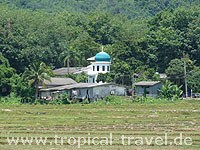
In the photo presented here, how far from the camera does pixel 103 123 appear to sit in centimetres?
4844

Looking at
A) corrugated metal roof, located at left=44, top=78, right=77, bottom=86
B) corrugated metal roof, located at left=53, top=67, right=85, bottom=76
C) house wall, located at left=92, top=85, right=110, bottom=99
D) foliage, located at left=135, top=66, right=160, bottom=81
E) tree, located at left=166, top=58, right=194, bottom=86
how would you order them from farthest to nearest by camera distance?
corrugated metal roof, located at left=53, top=67, right=85, bottom=76 < foliage, located at left=135, top=66, right=160, bottom=81 < tree, located at left=166, top=58, right=194, bottom=86 < corrugated metal roof, located at left=44, top=78, right=77, bottom=86 < house wall, located at left=92, top=85, right=110, bottom=99

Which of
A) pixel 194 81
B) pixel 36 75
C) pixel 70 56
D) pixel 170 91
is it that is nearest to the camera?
pixel 36 75

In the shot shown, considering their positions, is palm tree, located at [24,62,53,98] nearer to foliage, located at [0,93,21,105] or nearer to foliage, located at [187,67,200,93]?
foliage, located at [0,93,21,105]

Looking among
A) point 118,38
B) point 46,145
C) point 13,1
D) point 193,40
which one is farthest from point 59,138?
point 13,1

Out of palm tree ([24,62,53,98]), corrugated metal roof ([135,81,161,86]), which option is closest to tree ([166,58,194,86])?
corrugated metal roof ([135,81,161,86])

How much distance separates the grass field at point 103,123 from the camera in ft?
122

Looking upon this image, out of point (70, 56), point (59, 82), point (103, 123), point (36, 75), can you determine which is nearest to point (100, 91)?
point (59, 82)

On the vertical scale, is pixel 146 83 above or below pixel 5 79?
below

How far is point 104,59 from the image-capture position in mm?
89125

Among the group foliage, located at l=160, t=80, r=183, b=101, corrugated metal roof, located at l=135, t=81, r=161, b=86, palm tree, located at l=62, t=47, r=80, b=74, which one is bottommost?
foliage, located at l=160, t=80, r=183, b=101

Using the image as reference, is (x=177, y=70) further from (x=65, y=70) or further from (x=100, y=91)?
(x=65, y=70)

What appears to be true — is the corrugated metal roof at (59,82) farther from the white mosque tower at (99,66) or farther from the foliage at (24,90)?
the foliage at (24,90)

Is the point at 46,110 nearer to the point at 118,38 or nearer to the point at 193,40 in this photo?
the point at 193,40

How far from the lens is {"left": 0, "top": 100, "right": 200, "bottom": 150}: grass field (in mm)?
37156
